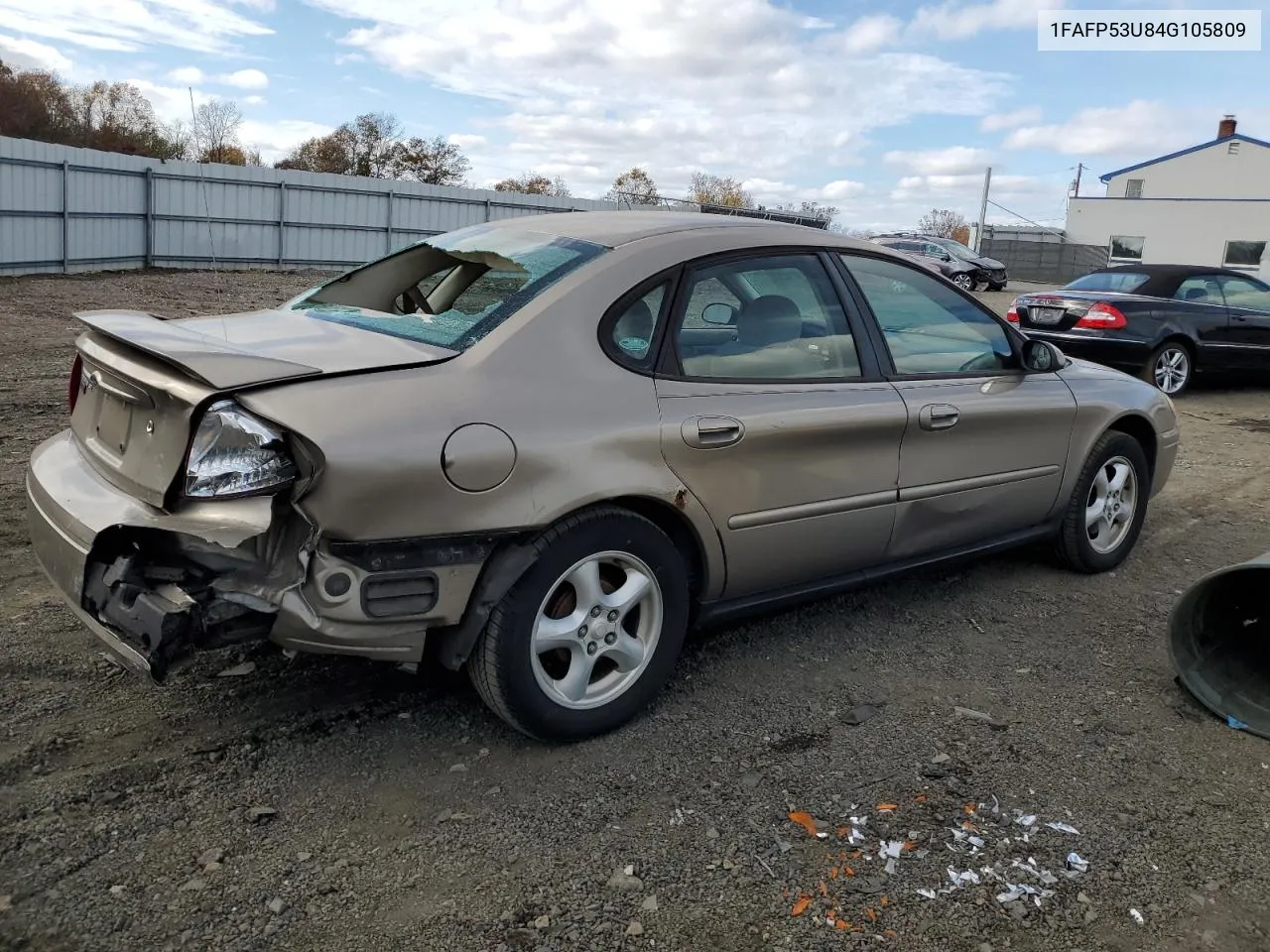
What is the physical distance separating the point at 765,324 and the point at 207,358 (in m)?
1.84

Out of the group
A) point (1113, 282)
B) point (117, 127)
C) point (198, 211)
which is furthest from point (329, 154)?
point (1113, 282)

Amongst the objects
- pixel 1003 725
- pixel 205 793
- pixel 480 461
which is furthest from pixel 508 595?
pixel 1003 725

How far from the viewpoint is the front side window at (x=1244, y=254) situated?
37844mm

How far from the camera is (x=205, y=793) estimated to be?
2811 millimetres

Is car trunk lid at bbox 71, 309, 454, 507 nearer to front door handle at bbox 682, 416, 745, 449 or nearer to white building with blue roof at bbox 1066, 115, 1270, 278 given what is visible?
front door handle at bbox 682, 416, 745, 449

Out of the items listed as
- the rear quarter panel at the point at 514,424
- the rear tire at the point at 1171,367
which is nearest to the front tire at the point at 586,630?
the rear quarter panel at the point at 514,424

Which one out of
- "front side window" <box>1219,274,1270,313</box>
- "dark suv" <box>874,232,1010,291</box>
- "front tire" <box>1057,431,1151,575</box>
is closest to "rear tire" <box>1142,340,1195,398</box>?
"front side window" <box>1219,274,1270,313</box>

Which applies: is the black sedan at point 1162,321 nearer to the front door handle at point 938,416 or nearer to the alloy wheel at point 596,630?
the front door handle at point 938,416

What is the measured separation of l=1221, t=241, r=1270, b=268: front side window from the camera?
3784 cm

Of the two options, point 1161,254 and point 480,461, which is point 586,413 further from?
point 1161,254

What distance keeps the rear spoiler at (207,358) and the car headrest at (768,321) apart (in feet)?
4.90

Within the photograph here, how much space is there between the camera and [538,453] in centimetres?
286

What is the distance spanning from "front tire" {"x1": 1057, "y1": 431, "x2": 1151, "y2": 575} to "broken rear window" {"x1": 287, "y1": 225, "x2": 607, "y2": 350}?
2734 mm

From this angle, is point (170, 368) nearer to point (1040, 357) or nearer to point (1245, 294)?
point (1040, 357)
